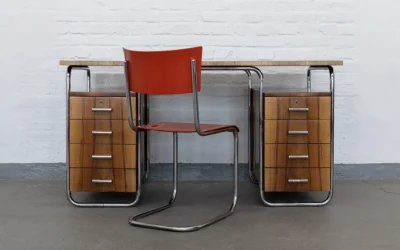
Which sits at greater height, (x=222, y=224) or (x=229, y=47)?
(x=229, y=47)

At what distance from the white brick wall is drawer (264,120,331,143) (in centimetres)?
74

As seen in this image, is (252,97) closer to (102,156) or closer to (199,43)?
(199,43)

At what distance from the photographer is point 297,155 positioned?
115 inches

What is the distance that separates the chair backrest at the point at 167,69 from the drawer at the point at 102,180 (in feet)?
1.92

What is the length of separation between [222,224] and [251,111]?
3.54ft

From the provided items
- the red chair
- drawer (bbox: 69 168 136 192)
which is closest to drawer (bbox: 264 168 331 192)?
the red chair

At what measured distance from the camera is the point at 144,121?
3.34 meters

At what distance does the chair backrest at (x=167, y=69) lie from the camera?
2455 millimetres

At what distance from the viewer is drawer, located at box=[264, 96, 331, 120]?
9.55ft

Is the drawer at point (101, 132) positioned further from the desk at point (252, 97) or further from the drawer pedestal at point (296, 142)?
the drawer pedestal at point (296, 142)

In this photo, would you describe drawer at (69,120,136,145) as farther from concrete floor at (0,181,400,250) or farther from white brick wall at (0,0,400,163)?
white brick wall at (0,0,400,163)

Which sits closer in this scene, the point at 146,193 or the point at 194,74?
the point at 194,74

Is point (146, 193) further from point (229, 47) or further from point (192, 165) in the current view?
point (229, 47)

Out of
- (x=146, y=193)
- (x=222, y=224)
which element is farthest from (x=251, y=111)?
(x=222, y=224)
